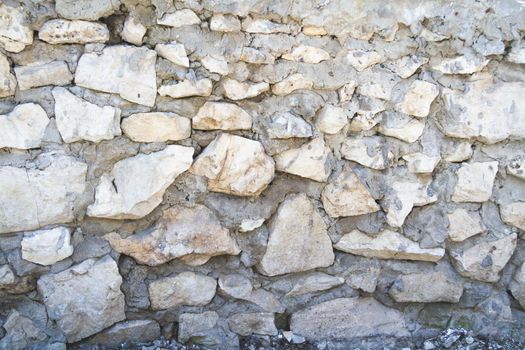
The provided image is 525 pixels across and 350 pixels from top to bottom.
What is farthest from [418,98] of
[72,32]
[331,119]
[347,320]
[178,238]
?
[72,32]

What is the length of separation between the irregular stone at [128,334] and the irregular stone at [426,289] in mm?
922

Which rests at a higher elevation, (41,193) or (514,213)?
(514,213)

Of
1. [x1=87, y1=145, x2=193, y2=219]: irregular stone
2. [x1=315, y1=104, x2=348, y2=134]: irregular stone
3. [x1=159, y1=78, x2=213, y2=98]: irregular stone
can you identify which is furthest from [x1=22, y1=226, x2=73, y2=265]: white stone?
[x1=315, y1=104, x2=348, y2=134]: irregular stone

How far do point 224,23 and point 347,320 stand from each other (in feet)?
3.98

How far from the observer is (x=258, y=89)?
1.92 metres

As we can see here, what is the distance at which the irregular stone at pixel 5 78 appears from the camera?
1.69 m

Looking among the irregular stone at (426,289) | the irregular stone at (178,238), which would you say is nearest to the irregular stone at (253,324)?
the irregular stone at (178,238)

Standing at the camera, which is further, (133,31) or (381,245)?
(381,245)

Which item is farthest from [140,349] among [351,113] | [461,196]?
[461,196]

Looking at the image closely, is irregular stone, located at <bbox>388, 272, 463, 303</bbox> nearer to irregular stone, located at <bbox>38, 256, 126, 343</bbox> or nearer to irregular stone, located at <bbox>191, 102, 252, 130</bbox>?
irregular stone, located at <bbox>191, 102, 252, 130</bbox>

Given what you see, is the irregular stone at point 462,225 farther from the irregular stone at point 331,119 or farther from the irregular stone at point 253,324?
the irregular stone at point 253,324

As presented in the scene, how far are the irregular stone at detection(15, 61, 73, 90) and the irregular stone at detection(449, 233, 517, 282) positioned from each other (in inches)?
61.9

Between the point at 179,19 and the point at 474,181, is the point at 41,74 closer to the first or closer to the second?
the point at 179,19

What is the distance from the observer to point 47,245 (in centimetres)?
181
